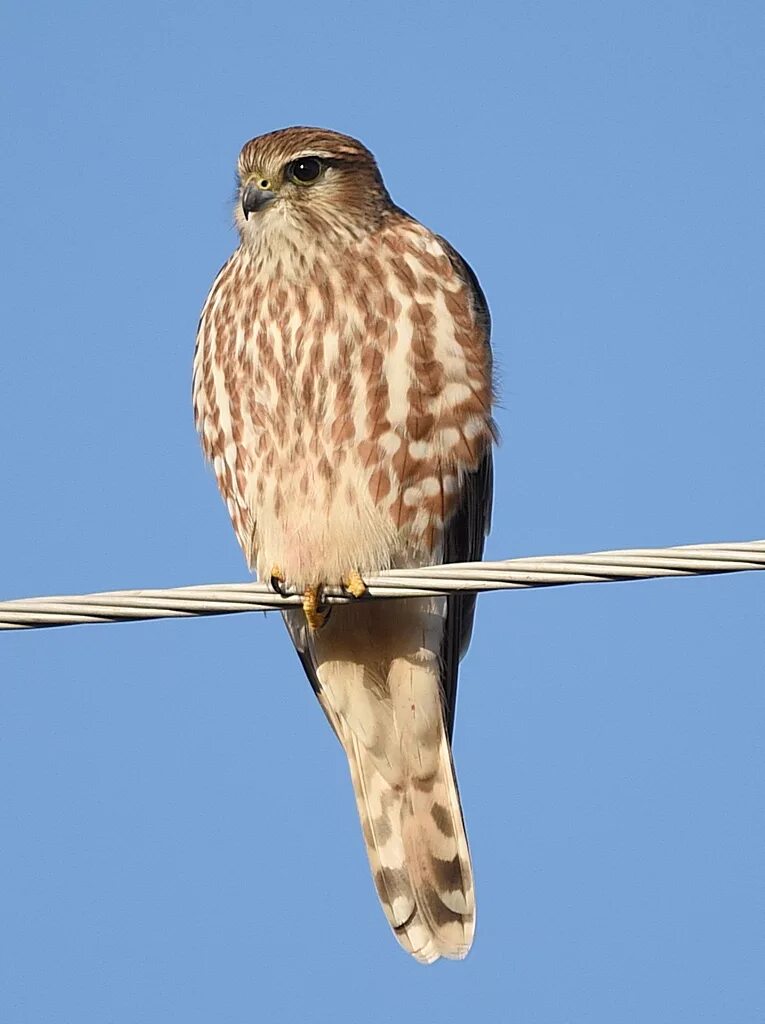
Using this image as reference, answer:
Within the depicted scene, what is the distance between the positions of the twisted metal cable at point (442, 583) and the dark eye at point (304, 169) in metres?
2.04

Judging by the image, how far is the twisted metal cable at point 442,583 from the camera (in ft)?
9.60

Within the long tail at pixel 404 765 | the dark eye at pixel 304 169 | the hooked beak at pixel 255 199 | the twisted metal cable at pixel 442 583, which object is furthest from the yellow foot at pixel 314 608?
the dark eye at pixel 304 169

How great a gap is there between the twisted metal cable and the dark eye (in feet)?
6.70

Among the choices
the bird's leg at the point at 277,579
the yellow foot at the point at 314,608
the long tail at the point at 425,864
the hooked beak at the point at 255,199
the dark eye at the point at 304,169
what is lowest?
the long tail at the point at 425,864

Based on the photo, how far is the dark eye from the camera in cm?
502

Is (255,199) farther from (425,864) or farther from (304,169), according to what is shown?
(425,864)

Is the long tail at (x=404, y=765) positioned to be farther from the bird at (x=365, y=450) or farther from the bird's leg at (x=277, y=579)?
the bird's leg at (x=277, y=579)

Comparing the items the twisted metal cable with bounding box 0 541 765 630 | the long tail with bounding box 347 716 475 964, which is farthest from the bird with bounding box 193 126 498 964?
the twisted metal cable with bounding box 0 541 765 630

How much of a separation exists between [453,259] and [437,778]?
1.58 meters

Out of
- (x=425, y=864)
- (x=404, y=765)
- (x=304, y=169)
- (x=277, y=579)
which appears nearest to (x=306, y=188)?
(x=304, y=169)

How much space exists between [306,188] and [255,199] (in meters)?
0.17

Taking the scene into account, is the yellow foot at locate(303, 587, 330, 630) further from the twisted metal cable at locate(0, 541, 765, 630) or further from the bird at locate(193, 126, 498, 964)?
the twisted metal cable at locate(0, 541, 765, 630)

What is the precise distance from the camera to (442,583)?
126 inches

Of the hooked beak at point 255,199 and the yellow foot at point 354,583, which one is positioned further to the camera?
the hooked beak at point 255,199
